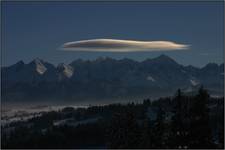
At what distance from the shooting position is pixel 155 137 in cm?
5644

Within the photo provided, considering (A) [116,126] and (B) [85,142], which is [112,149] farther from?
(B) [85,142]

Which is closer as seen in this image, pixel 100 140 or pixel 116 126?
pixel 116 126

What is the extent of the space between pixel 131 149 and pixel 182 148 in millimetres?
9618

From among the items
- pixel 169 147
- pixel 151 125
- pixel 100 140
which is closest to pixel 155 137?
pixel 151 125

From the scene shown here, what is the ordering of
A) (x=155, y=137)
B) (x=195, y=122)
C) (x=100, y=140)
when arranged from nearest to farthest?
(x=195, y=122)
(x=155, y=137)
(x=100, y=140)

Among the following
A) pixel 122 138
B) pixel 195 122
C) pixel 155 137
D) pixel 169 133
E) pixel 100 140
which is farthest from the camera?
pixel 100 140

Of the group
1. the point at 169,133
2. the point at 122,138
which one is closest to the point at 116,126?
the point at 122,138

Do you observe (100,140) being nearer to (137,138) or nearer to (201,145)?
(137,138)

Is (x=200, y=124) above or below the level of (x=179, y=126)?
above

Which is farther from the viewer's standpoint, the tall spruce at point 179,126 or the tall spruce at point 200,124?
the tall spruce at point 179,126

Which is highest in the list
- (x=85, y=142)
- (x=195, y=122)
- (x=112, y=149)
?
(x=195, y=122)

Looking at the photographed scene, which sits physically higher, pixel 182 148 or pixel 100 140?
pixel 182 148

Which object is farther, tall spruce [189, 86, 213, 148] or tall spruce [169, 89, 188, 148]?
tall spruce [169, 89, 188, 148]

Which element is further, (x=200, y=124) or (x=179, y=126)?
(x=179, y=126)
